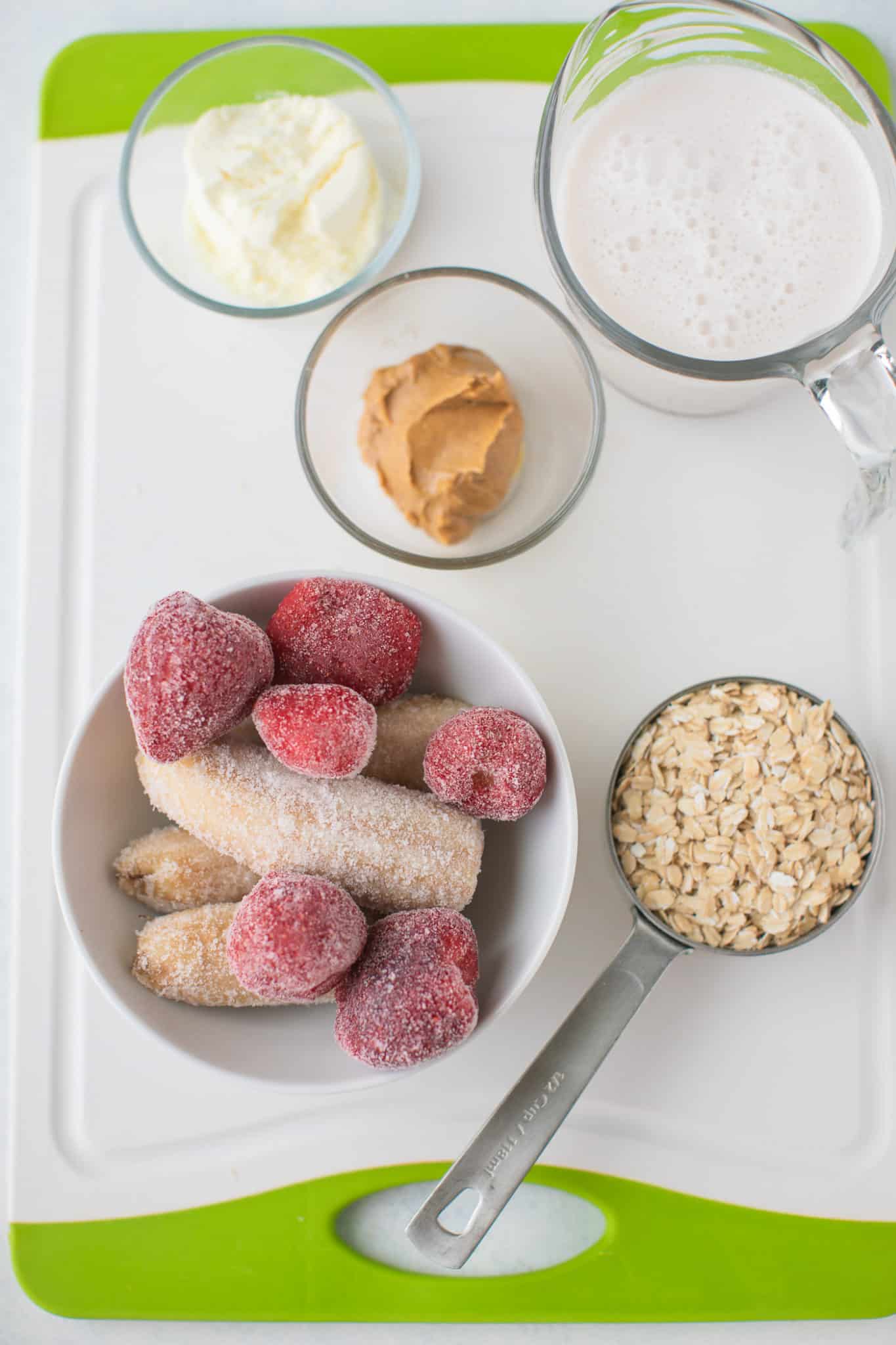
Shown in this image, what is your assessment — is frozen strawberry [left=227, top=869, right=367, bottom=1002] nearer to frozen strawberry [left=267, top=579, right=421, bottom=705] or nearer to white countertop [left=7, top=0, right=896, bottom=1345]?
frozen strawberry [left=267, top=579, right=421, bottom=705]

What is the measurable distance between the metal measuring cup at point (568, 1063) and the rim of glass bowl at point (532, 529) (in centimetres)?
19

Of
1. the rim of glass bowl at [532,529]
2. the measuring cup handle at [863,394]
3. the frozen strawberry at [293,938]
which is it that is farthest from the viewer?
the rim of glass bowl at [532,529]

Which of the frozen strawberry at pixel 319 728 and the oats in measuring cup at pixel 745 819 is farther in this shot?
the oats in measuring cup at pixel 745 819

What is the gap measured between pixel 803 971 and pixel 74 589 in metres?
0.74

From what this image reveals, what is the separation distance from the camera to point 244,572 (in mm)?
1011

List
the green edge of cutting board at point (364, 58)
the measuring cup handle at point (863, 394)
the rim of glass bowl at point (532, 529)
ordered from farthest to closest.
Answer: the green edge of cutting board at point (364, 58) < the rim of glass bowl at point (532, 529) < the measuring cup handle at point (863, 394)

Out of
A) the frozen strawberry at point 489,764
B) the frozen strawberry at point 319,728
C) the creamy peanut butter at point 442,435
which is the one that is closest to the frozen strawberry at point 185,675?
the frozen strawberry at point 319,728

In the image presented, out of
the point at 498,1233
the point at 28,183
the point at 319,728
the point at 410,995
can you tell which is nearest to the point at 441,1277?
the point at 498,1233

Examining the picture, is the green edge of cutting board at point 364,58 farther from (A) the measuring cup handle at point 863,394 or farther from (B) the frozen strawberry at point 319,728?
(B) the frozen strawberry at point 319,728

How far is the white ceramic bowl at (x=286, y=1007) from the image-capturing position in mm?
762

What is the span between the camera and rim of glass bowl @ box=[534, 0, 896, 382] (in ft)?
2.67

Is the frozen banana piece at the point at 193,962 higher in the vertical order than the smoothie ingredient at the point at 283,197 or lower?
lower

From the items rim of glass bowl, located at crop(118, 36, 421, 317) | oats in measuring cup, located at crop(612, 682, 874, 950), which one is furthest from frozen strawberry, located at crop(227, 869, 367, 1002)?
rim of glass bowl, located at crop(118, 36, 421, 317)

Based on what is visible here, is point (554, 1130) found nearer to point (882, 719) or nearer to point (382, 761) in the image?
point (382, 761)
